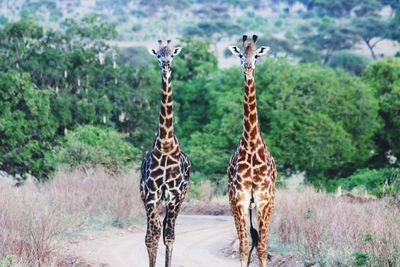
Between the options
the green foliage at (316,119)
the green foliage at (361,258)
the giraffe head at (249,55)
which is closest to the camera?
the giraffe head at (249,55)

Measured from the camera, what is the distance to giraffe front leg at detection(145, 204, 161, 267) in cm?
1416

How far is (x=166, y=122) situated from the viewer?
558 inches

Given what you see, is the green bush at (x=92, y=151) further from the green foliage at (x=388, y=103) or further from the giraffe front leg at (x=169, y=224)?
the giraffe front leg at (x=169, y=224)

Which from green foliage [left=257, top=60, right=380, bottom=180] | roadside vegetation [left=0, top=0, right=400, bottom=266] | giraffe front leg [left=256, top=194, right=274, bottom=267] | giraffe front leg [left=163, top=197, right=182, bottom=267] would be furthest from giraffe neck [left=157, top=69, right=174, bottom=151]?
green foliage [left=257, top=60, right=380, bottom=180]

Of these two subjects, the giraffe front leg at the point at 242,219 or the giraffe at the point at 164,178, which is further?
the giraffe at the point at 164,178

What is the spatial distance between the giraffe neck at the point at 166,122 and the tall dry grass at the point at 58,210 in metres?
2.43

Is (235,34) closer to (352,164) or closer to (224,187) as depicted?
(352,164)

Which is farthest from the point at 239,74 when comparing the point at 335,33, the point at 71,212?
the point at 335,33

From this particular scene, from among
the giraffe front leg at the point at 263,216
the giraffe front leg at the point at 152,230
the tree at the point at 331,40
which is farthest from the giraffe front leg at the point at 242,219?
the tree at the point at 331,40

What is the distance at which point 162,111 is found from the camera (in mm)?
14297

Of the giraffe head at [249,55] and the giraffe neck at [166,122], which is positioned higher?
the giraffe head at [249,55]

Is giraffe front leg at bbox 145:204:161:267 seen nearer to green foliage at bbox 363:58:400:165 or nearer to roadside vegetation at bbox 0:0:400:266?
roadside vegetation at bbox 0:0:400:266

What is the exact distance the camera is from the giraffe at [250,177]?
1284 centimetres

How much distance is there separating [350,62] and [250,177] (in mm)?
56380
